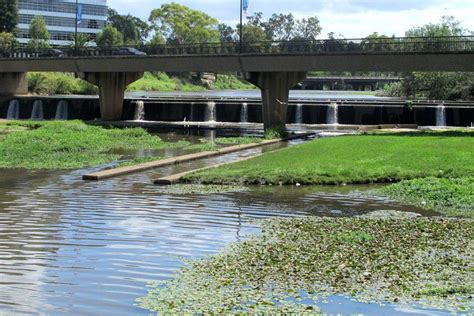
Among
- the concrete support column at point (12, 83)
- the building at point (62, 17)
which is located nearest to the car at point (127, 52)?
the concrete support column at point (12, 83)

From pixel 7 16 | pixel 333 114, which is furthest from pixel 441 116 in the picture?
pixel 7 16

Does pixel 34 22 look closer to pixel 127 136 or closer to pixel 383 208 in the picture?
pixel 127 136

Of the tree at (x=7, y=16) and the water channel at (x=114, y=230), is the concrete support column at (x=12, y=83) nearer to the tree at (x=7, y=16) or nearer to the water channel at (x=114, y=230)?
the water channel at (x=114, y=230)

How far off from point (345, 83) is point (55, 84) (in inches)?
3667

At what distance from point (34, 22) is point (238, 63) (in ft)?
344

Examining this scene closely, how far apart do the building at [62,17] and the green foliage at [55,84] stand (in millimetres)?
50701

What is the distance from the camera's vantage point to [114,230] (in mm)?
19562

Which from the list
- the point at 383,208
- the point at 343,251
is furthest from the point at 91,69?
the point at 343,251

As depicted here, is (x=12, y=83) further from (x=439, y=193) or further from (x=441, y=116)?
(x=439, y=193)

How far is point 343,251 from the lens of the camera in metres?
17.0

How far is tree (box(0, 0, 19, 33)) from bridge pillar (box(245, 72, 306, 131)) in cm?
8898

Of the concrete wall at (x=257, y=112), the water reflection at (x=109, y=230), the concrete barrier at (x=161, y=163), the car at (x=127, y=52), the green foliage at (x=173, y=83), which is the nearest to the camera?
the water reflection at (x=109, y=230)

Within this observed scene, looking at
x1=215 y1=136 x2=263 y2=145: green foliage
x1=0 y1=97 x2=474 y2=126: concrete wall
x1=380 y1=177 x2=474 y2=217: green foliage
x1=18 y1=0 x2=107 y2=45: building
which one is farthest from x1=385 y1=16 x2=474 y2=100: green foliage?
x1=18 y1=0 x2=107 y2=45: building

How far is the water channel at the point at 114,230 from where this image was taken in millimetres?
13672
